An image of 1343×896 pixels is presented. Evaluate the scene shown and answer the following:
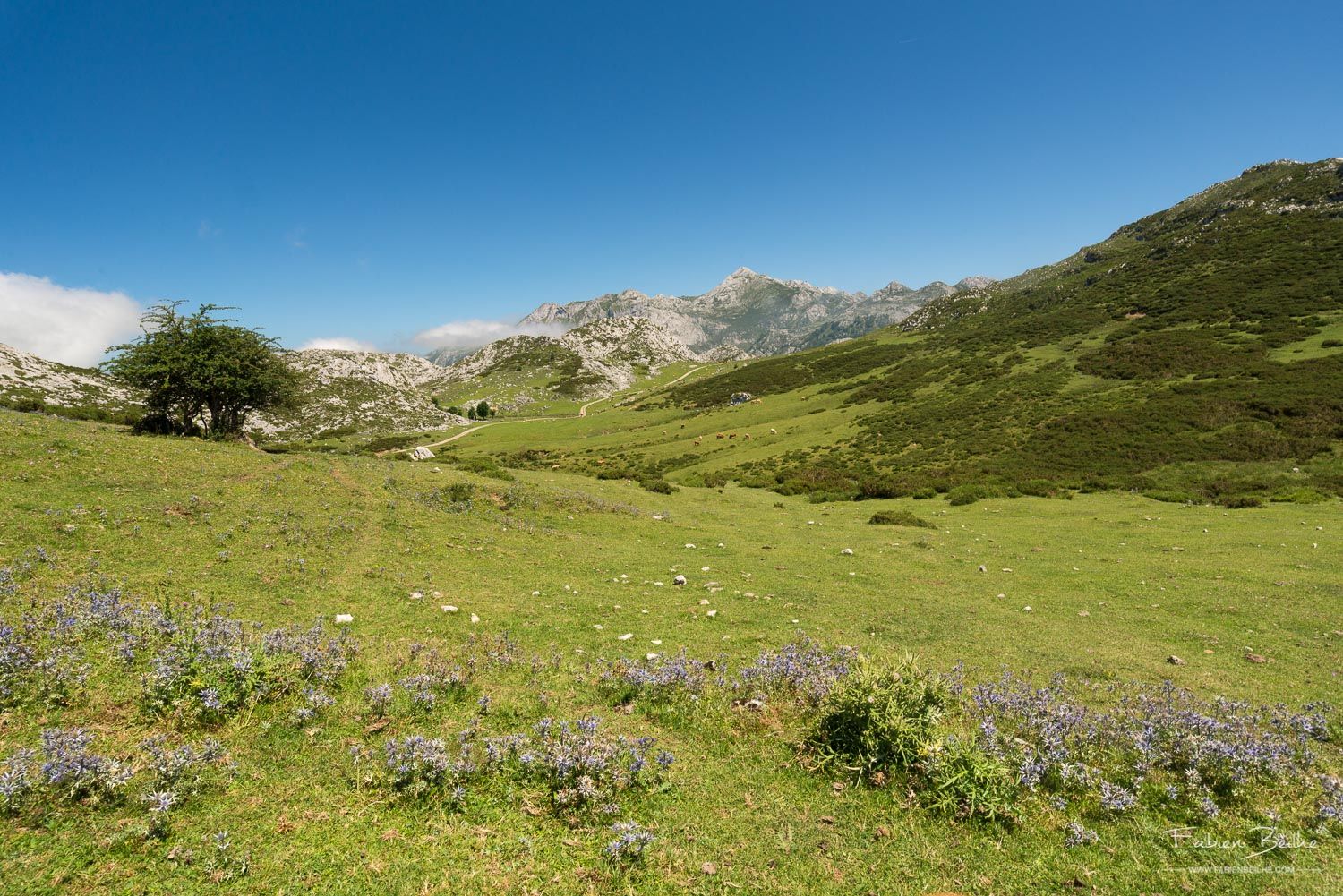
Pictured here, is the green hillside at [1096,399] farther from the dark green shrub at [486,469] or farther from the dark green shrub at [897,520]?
the dark green shrub at [486,469]

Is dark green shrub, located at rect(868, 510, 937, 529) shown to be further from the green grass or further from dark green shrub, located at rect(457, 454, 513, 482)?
dark green shrub, located at rect(457, 454, 513, 482)

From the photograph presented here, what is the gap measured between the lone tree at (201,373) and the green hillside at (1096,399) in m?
32.2

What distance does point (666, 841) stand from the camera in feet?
17.8

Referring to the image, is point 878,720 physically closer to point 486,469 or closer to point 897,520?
point 897,520

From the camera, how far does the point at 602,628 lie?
11.8 metres

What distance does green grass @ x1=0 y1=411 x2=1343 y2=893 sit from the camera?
4.97 m

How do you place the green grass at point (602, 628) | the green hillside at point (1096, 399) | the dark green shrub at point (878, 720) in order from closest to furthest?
the green grass at point (602, 628), the dark green shrub at point (878, 720), the green hillside at point (1096, 399)

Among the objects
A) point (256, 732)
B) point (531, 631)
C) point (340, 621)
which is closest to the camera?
point (256, 732)

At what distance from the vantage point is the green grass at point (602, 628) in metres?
4.97

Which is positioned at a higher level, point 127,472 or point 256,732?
point 127,472

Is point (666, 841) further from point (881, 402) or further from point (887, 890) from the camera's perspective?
point (881, 402)

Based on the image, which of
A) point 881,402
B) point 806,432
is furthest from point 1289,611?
point 881,402

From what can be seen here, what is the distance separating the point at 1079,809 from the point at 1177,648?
9845mm

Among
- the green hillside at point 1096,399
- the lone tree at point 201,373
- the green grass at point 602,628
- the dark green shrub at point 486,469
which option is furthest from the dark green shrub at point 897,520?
the lone tree at point 201,373
